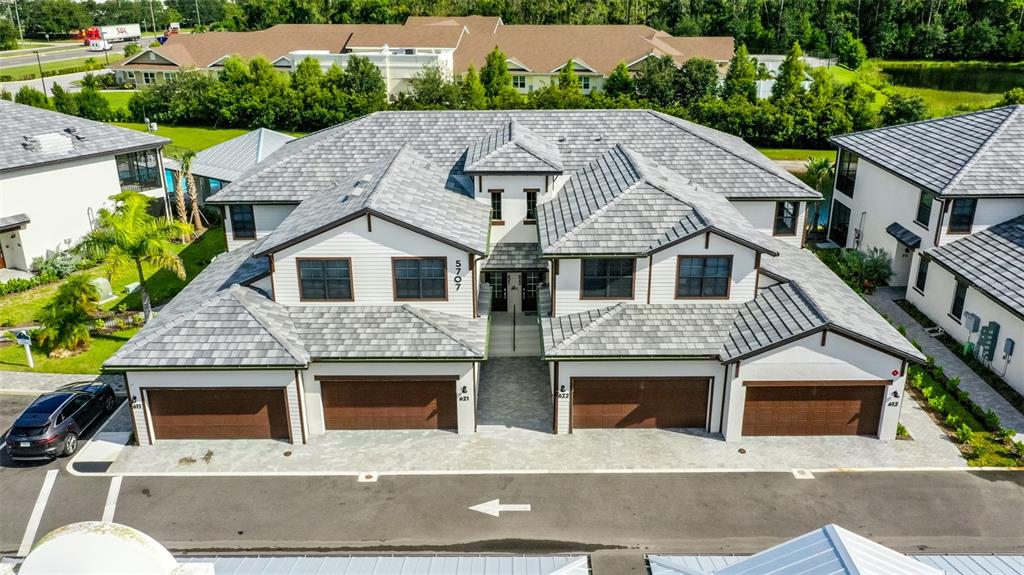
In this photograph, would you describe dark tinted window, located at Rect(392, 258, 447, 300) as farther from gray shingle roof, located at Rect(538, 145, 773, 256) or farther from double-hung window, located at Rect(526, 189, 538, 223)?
double-hung window, located at Rect(526, 189, 538, 223)

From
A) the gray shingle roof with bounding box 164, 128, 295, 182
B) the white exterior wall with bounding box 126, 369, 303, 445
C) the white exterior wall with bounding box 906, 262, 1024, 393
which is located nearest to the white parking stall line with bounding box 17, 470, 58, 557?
the white exterior wall with bounding box 126, 369, 303, 445

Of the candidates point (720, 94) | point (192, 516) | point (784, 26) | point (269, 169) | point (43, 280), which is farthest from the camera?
point (784, 26)

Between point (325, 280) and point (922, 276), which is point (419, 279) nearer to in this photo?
point (325, 280)

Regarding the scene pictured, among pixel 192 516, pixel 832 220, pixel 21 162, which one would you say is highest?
pixel 21 162

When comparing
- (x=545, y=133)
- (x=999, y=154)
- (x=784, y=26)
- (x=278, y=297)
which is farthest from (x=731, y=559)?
(x=784, y=26)

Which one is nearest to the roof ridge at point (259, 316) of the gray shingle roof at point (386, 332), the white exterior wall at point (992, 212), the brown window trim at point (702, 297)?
the gray shingle roof at point (386, 332)

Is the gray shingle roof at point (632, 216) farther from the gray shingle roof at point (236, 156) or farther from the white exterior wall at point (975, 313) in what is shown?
the gray shingle roof at point (236, 156)

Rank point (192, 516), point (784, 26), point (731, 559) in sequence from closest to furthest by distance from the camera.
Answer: point (731, 559), point (192, 516), point (784, 26)

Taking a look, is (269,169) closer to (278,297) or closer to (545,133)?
(278,297)
